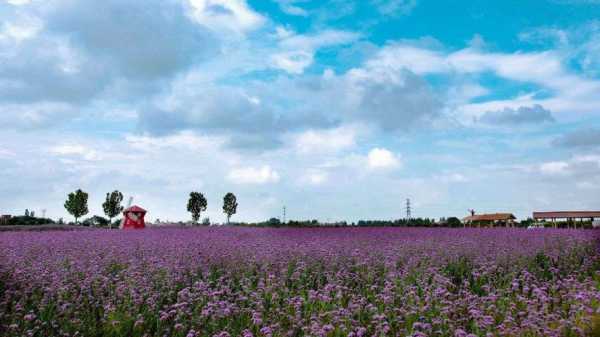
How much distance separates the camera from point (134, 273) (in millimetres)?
7289

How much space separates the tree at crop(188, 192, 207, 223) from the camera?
59.3 m

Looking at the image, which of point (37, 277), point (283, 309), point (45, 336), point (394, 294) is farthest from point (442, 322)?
point (37, 277)

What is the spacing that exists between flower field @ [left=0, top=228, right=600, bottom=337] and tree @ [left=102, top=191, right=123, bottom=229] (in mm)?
48266

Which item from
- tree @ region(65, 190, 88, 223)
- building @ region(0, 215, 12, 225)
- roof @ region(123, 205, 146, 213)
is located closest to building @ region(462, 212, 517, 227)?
roof @ region(123, 205, 146, 213)

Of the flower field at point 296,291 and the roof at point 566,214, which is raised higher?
the roof at point 566,214

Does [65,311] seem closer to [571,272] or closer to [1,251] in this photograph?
[1,251]

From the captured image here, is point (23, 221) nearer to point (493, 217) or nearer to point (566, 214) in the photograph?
point (493, 217)

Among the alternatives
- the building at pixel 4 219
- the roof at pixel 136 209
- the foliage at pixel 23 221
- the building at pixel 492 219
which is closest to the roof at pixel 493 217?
the building at pixel 492 219

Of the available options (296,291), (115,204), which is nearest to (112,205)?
(115,204)

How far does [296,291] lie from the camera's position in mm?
7094

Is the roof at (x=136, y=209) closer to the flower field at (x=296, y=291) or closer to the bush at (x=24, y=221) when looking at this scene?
the flower field at (x=296, y=291)

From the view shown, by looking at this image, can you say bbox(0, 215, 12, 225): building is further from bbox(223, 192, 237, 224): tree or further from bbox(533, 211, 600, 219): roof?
bbox(533, 211, 600, 219): roof

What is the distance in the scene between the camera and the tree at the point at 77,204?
5275cm

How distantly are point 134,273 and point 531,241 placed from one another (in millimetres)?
10025
